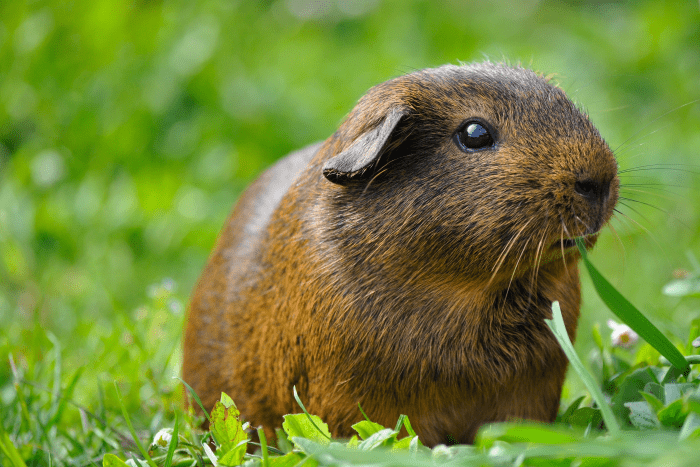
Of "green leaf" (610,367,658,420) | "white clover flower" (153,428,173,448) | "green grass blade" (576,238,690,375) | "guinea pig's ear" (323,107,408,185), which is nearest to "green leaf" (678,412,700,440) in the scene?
"green grass blade" (576,238,690,375)

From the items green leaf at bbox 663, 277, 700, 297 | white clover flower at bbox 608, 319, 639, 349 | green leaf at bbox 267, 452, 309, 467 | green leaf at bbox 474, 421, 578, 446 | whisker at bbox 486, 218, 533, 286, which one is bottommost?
green leaf at bbox 267, 452, 309, 467

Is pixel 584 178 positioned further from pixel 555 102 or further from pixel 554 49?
pixel 554 49

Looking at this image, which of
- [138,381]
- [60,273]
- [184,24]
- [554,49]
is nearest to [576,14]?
[554,49]

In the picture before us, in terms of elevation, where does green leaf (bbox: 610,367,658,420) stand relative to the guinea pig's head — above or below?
below

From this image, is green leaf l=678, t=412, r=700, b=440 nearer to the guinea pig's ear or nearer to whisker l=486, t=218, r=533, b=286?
whisker l=486, t=218, r=533, b=286

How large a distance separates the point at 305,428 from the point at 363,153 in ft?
3.50

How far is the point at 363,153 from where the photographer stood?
2.63 metres

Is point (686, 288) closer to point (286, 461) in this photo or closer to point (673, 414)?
point (673, 414)

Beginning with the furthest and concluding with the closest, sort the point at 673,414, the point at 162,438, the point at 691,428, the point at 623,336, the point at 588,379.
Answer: the point at 623,336 < the point at 162,438 < the point at 673,414 < the point at 588,379 < the point at 691,428

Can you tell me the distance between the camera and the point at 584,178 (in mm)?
2490

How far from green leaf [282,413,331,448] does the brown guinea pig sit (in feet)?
1.18

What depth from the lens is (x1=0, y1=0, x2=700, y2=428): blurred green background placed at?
5.81 m

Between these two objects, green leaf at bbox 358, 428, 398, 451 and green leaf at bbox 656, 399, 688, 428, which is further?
green leaf at bbox 358, 428, 398, 451

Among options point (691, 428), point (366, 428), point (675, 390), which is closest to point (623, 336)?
point (675, 390)
